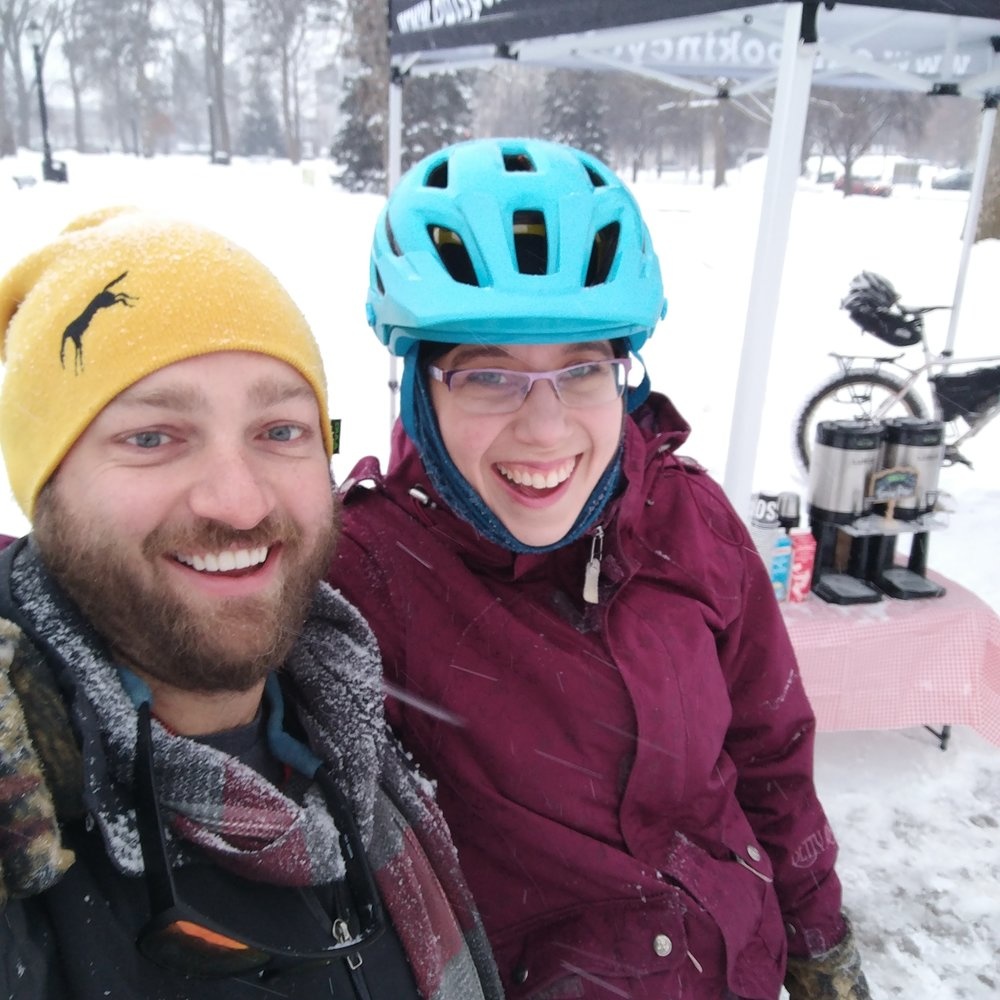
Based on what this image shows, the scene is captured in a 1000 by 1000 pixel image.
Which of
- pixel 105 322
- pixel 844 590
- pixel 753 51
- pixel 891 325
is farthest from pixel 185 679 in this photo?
pixel 891 325

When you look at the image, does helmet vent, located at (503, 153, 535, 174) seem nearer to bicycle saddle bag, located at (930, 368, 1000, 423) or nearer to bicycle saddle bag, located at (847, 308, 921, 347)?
bicycle saddle bag, located at (930, 368, 1000, 423)

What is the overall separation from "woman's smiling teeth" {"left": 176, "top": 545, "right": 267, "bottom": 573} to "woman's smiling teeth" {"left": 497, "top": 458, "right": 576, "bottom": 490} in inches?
21.0

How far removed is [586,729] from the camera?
1490 millimetres

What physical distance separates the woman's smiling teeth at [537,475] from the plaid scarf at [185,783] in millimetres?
570

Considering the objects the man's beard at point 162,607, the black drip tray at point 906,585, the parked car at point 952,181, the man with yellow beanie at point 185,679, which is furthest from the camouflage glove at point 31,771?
the parked car at point 952,181

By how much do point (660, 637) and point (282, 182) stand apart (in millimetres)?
33030

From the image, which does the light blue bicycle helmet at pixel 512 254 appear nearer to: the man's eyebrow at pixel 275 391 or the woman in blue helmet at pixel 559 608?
the woman in blue helmet at pixel 559 608

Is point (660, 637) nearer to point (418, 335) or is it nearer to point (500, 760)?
point (500, 760)

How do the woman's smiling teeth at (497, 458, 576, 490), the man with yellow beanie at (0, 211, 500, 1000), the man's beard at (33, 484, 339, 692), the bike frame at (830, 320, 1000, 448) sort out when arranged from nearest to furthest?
the man with yellow beanie at (0, 211, 500, 1000) → the man's beard at (33, 484, 339, 692) → the woman's smiling teeth at (497, 458, 576, 490) → the bike frame at (830, 320, 1000, 448)

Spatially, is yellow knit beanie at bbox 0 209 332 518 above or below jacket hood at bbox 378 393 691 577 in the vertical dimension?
above

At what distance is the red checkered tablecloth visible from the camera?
3.34 metres

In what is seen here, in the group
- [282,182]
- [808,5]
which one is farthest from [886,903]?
[282,182]

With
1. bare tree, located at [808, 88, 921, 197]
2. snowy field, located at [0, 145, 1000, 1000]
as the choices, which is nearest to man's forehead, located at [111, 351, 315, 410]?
snowy field, located at [0, 145, 1000, 1000]

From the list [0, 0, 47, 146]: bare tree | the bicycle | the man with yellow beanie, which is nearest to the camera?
the man with yellow beanie
